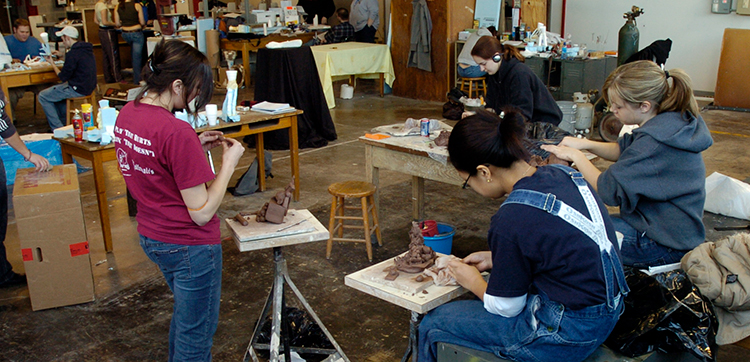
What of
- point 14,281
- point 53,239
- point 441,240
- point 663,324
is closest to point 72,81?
point 14,281

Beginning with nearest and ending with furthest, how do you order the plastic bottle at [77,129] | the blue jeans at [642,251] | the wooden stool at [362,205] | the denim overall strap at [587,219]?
the denim overall strap at [587,219] → the blue jeans at [642,251] → the wooden stool at [362,205] → the plastic bottle at [77,129]

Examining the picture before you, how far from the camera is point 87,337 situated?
140 inches

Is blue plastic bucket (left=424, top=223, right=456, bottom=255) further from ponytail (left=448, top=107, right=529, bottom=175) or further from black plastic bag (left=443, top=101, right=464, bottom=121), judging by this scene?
black plastic bag (left=443, top=101, right=464, bottom=121)

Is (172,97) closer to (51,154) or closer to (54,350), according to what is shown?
(54,350)

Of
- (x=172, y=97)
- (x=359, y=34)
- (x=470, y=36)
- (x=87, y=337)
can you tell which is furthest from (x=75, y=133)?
(x=359, y=34)

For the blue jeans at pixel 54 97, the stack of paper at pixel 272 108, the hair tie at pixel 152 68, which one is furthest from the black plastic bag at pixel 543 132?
the blue jeans at pixel 54 97

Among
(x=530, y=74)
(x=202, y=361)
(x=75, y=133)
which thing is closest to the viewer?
(x=202, y=361)

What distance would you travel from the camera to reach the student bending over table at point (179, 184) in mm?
2328

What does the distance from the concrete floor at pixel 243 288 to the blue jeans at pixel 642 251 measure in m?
0.73

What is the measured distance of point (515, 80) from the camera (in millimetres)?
4859

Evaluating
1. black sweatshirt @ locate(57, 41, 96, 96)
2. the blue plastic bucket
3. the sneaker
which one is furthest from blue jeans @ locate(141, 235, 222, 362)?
black sweatshirt @ locate(57, 41, 96, 96)

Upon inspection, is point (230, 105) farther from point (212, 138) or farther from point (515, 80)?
point (212, 138)

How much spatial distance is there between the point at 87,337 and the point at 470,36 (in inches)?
285

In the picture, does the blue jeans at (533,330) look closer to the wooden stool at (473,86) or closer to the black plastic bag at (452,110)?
the black plastic bag at (452,110)
